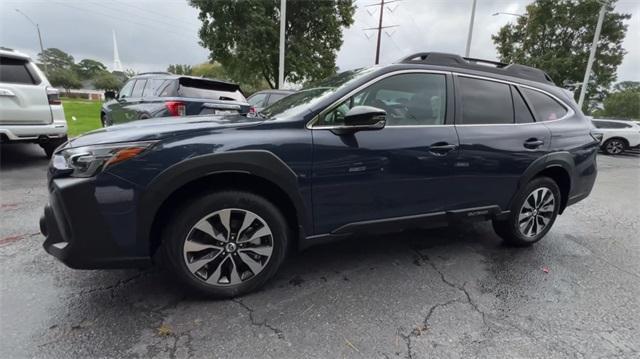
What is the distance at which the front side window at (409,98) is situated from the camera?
262cm

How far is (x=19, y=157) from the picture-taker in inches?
241

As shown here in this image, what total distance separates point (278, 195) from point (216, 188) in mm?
423

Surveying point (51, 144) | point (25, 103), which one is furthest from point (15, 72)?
point (51, 144)

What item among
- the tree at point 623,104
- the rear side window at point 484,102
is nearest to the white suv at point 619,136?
the rear side window at point 484,102

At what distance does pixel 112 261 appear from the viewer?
6.61ft

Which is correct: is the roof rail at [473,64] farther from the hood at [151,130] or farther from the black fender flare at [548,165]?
the hood at [151,130]

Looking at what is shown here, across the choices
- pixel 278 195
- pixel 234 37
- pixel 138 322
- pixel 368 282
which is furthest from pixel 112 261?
pixel 234 37

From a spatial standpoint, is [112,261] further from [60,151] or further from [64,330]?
[60,151]

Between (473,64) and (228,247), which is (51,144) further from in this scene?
(473,64)

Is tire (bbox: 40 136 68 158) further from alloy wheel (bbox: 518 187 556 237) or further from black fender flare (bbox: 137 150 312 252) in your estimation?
alloy wheel (bbox: 518 187 556 237)

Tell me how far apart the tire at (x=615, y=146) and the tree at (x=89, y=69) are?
89142 mm

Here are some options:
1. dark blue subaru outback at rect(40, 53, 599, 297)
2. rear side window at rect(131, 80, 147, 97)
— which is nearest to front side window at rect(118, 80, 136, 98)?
rear side window at rect(131, 80, 147, 97)

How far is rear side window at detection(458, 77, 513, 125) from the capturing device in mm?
2859

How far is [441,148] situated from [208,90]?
546 cm
